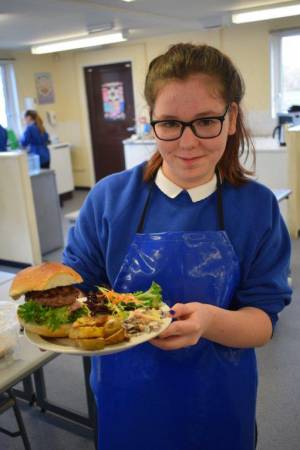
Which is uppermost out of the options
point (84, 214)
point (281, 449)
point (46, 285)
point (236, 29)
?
point (236, 29)

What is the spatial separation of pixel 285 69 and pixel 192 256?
20.0ft

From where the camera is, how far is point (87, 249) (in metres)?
1.17

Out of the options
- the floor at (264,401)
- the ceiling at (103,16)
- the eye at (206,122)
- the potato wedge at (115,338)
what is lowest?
the floor at (264,401)

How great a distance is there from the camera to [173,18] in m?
5.71

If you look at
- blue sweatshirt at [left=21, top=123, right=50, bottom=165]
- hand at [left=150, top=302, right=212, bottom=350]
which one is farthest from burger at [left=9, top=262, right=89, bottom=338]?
blue sweatshirt at [left=21, top=123, right=50, bottom=165]

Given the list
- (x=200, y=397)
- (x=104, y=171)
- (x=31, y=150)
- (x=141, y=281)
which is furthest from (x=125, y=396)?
(x=104, y=171)

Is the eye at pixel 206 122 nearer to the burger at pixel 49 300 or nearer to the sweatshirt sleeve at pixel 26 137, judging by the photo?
the burger at pixel 49 300

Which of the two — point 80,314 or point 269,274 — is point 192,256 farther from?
point 80,314

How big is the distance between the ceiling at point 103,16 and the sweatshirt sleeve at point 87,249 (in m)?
3.56

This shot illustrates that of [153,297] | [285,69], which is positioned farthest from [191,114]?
[285,69]

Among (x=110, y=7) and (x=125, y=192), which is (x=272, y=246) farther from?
(x=110, y=7)

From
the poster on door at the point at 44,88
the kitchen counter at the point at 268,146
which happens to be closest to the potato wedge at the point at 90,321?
the kitchen counter at the point at 268,146

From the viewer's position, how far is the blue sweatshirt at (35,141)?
21.7ft

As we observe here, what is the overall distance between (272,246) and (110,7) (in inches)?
170
